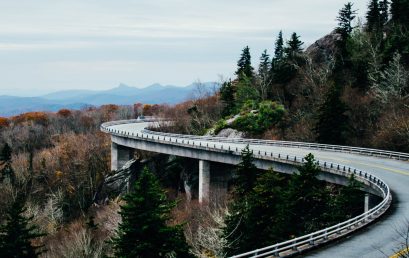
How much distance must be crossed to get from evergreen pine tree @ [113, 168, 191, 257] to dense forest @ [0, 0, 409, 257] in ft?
0.17

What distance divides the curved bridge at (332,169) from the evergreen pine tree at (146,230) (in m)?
4.82

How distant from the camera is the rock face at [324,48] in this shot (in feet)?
295

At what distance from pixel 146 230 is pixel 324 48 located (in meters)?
74.2

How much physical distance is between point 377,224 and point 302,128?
44.3 metres

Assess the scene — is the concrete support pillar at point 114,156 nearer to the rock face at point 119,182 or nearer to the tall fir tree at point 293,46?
the rock face at point 119,182

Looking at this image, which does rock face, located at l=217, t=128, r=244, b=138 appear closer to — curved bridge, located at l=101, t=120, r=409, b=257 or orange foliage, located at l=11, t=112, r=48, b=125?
curved bridge, located at l=101, t=120, r=409, b=257

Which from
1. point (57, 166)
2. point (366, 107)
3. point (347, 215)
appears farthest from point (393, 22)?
point (57, 166)

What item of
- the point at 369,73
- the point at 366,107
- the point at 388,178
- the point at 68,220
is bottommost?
the point at 68,220

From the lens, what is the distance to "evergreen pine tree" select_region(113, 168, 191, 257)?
24781 mm

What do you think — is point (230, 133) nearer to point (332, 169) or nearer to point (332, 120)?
point (332, 120)

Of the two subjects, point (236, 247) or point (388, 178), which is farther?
point (388, 178)

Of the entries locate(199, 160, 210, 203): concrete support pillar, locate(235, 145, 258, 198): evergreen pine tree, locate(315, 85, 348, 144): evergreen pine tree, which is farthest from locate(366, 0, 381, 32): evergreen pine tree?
locate(235, 145, 258, 198): evergreen pine tree

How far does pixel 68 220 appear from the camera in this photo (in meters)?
70.6

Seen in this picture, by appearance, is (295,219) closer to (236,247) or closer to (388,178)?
(236,247)
